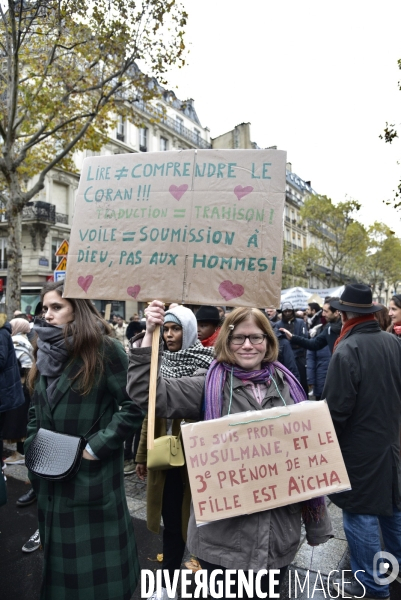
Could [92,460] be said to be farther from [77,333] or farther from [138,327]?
[138,327]

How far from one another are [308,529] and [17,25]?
1023cm

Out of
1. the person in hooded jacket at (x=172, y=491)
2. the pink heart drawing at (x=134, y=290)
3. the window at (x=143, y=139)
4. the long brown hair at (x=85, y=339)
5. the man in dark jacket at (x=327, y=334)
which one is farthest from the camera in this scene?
the window at (x=143, y=139)

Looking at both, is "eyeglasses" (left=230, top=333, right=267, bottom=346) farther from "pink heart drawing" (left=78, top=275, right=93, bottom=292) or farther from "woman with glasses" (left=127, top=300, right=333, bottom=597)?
"pink heart drawing" (left=78, top=275, right=93, bottom=292)

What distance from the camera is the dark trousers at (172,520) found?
2785mm

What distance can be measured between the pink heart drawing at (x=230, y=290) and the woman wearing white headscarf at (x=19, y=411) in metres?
3.96

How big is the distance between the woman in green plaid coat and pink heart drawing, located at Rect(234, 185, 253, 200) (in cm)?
106

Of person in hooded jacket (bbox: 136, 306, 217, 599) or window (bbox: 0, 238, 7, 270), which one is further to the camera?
window (bbox: 0, 238, 7, 270)

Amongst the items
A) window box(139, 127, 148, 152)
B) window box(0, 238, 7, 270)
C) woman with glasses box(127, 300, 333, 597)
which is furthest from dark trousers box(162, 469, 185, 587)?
window box(139, 127, 148, 152)

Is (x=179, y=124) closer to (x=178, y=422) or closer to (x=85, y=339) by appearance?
(x=178, y=422)

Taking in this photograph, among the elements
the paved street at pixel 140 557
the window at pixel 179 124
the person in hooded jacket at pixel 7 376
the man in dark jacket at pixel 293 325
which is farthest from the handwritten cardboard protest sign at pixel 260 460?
the window at pixel 179 124

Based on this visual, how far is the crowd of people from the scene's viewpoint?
1.97 metres

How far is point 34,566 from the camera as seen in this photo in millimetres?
3234

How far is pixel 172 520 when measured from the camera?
2793 millimetres

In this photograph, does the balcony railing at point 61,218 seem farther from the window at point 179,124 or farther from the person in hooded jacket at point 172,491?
the person in hooded jacket at point 172,491
